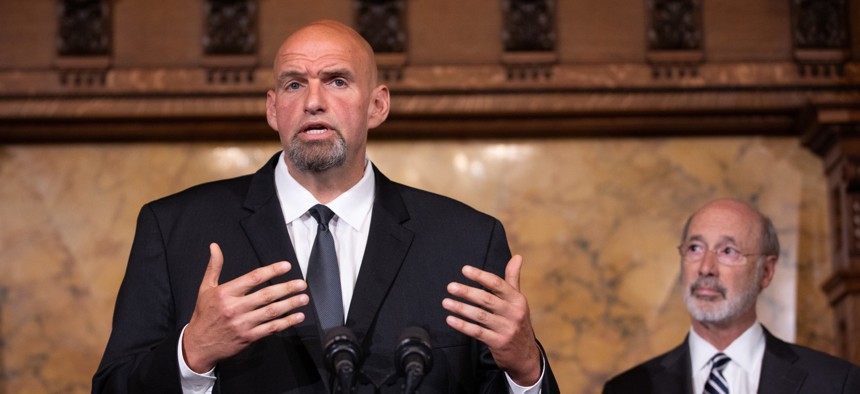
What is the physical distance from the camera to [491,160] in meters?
5.02

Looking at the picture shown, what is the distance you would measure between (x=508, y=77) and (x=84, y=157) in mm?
1675

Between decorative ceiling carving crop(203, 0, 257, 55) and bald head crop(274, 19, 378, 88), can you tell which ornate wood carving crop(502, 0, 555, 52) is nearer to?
decorative ceiling carving crop(203, 0, 257, 55)

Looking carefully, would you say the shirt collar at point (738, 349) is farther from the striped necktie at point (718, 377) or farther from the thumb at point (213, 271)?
the thumb at point (213, 271)

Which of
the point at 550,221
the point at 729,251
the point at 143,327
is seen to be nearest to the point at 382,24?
the point at 550,221

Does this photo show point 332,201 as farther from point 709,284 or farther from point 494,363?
point 709,284

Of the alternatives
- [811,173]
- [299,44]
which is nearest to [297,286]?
[299,44]

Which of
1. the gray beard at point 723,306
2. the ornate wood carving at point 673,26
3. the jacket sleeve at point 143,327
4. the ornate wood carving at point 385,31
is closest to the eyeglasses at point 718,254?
the gray beard at point 723,306

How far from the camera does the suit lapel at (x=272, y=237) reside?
300 cm

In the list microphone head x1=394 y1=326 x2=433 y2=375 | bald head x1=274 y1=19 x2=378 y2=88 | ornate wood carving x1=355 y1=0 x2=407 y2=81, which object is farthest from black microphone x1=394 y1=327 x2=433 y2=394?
ornate wood carving x1=355 y1=0 x2=407 y2=81

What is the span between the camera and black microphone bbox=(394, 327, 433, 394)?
2.55 meters

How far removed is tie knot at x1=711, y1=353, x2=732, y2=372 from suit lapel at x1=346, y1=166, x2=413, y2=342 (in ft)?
5.53

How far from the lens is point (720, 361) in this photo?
4555 mm

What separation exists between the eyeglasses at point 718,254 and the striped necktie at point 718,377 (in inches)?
14.7

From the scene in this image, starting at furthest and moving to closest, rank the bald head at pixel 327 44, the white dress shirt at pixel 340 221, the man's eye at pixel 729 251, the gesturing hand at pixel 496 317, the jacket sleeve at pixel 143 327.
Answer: the man's eye at pixel 729 251 < the bald head at pixel 327 44 < the white dress shirt at pixel 340 221 < the jacket sleeve at pixel 143 327 < the gesturing hand at pixel 496 317
